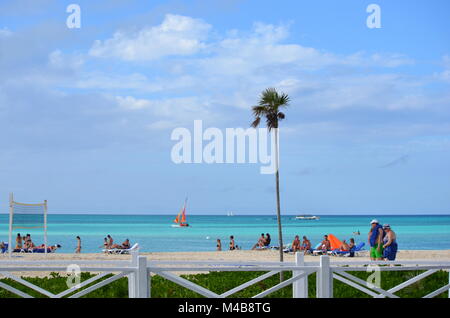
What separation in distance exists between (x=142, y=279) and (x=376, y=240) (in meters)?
8.54

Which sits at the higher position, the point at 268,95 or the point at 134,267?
the point at 268,95

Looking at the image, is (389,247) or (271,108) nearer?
(389,247)

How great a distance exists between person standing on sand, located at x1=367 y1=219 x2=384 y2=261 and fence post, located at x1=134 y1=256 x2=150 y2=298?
8.23m

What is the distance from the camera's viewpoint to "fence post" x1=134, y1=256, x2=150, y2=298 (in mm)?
7352

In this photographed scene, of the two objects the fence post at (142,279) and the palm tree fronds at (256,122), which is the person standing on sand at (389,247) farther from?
the fence post at (142,279)

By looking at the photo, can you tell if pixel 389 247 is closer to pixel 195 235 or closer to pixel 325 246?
pixel 325 246

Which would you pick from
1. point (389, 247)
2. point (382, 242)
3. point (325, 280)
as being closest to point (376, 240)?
point (382, 242)

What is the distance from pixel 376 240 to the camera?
14.7 metres

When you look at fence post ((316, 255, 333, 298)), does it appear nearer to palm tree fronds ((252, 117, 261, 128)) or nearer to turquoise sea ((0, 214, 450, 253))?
palm tree fronds ((252, 117, 261, 128))

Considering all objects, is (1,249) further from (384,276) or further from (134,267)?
(134,267)
